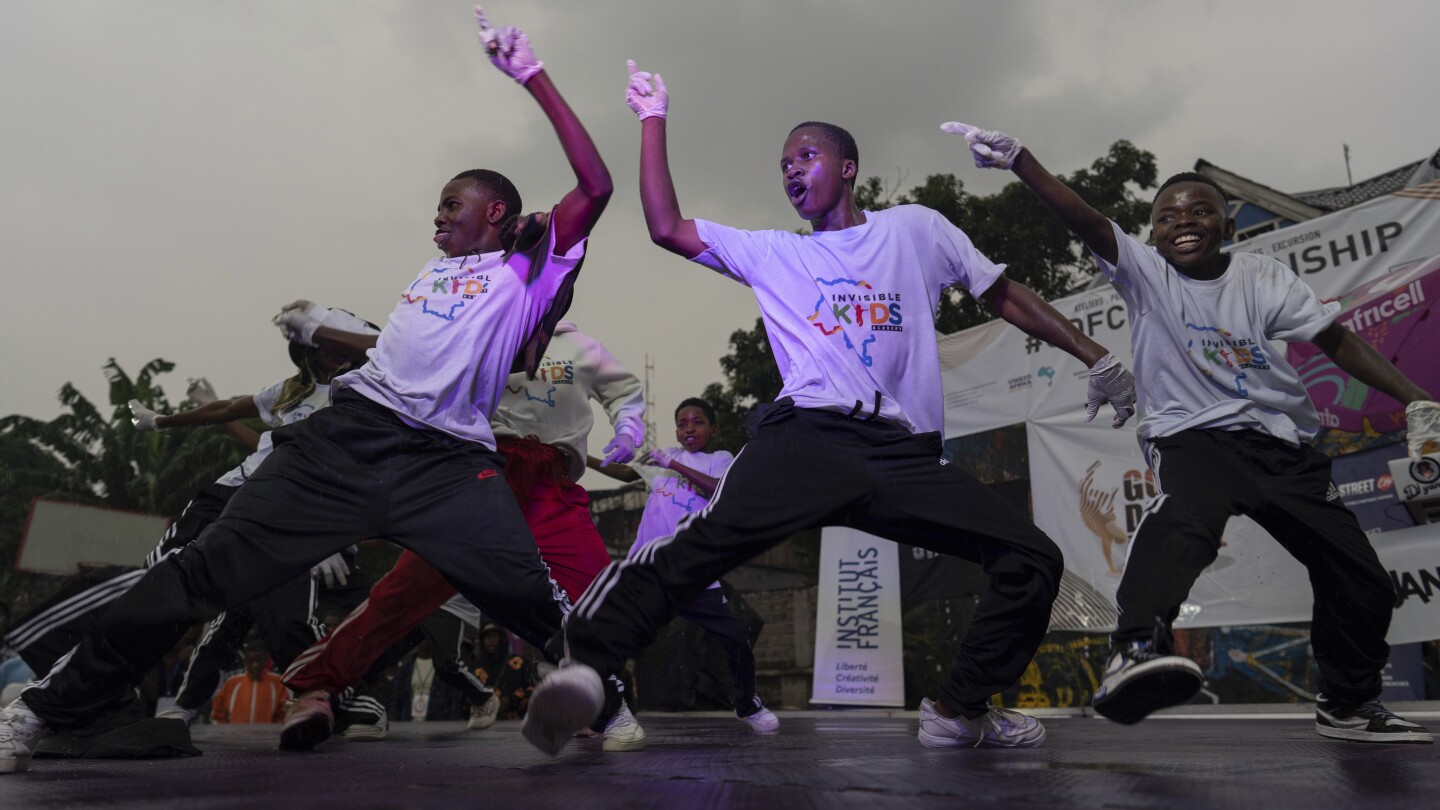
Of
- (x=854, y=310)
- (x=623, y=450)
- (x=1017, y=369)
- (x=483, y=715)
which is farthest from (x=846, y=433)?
(x=1017, y=369)

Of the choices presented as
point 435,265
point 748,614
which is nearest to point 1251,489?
point 435,265

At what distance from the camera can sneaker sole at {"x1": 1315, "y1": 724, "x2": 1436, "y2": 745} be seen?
3141 millimetres

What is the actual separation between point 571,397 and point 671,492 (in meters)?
2.32

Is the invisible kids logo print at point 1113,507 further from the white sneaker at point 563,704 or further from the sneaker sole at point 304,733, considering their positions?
the white sneaker at point 563,704

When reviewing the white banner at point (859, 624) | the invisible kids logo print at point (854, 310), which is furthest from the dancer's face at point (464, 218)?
the white banner at point (859, 624)

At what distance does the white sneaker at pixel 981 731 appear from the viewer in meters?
3.25

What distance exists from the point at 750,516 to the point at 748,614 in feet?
26.1

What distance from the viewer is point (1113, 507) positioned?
826cm

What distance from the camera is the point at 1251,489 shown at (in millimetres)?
3256

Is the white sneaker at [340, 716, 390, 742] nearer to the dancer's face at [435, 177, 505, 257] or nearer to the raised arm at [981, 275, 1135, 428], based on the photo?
the dancer's face at [435, 177, 505, 257]

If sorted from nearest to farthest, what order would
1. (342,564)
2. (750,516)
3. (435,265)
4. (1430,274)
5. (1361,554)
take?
(750,516), (1361,554), (435,265), (342,564), (1430,274)

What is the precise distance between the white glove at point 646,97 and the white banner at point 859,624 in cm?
727

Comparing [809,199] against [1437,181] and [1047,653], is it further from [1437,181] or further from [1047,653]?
[1047,653]

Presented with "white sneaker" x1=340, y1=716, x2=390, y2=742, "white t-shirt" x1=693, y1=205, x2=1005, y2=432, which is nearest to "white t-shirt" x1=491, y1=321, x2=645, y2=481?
"white t-shirt" x1=693, y1=205, x2=1005, y2=432
